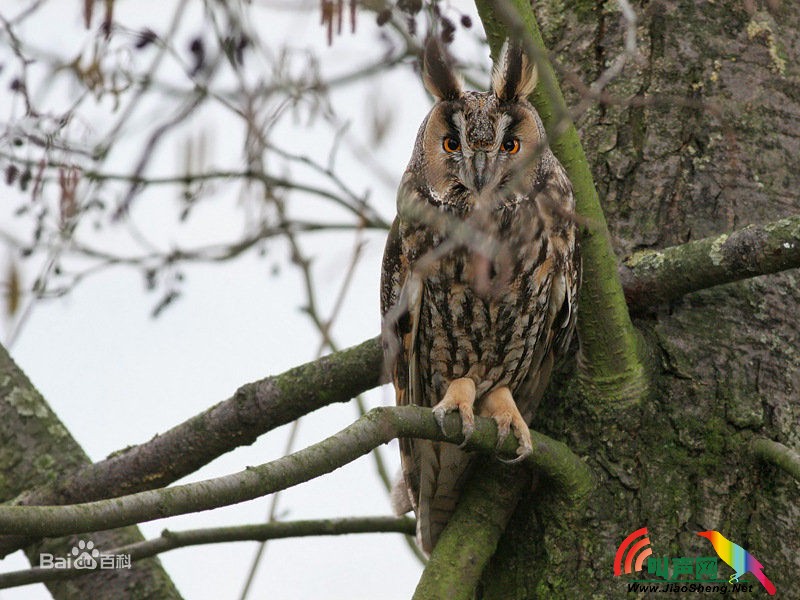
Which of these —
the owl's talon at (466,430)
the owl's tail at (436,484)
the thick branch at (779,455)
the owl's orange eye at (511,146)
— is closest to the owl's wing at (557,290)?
the owl's orange eye at (511,146)

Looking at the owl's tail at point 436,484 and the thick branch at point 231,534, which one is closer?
the thick branch at point 231,534

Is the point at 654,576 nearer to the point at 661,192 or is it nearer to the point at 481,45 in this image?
the point at 661,192

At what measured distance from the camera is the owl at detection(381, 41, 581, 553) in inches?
94.6

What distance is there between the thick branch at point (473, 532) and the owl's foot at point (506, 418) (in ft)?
0.31

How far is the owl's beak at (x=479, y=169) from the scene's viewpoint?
241 centimetres

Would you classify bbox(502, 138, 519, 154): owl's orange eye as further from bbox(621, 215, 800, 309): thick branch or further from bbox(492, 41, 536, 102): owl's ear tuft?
bbox(621, 215, 800, 309): thick branch

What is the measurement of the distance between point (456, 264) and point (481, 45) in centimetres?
124

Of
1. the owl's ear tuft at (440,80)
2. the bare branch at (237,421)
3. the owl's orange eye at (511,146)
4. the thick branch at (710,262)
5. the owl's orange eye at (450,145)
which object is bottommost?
the thick branch at (710,262)

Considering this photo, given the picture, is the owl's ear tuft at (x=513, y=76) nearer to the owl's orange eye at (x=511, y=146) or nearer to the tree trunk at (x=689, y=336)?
the owl's orange eye at (x=511, y=146)

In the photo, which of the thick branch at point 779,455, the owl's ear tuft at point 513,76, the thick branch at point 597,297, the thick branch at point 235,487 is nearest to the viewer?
the thick branch at point 235,487

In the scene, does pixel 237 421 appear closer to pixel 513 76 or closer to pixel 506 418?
pixel 506 418

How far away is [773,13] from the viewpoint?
2.53 metres

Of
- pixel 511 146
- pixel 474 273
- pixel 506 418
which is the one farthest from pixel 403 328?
pixel 511 146

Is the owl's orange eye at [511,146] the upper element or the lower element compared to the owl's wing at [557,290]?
upper
